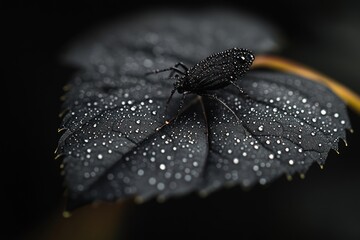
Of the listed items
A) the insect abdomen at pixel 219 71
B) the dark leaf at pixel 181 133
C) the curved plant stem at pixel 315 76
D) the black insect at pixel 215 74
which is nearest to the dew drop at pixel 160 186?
the dark leaf at pixel 181 133

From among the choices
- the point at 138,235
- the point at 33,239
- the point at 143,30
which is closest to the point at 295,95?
the point at 143,30

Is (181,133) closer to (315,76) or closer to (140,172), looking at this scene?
(140,172)

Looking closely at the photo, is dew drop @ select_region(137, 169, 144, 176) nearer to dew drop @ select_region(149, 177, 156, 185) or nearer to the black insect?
dew drop @ select_region(149, 177, 156, 185)

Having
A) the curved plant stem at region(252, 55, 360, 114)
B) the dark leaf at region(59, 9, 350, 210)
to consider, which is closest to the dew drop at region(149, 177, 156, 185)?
the dark leaf at region(59, 9, 350, 210)

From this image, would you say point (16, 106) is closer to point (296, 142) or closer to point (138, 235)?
point (138, 235)

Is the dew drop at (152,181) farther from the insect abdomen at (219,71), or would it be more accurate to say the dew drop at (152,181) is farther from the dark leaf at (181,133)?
the insect abdomen at (219,71)
